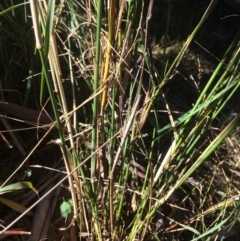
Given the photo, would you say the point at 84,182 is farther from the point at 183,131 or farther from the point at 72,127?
the point at 183,131

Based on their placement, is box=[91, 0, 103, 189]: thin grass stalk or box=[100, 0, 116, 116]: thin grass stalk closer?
box=[91, 0, 103, 189]: thin grass stalk

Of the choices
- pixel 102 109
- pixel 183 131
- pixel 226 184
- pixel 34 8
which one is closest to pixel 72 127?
pixel 102 109

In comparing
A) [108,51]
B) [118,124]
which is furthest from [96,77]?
[118,124]

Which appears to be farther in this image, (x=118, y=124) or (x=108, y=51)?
(x=118, y=124)

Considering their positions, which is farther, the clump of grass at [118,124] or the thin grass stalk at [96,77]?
the clump of grass at [118,124]

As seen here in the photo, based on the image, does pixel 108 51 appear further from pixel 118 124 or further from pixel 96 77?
pixel 118 124

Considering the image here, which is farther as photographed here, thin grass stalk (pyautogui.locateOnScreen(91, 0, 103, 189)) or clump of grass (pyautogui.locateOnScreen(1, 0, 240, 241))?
clump of grass (pyautogui.locateOnScreen(1, 0, 240, 241))

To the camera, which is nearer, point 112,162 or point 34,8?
point 34,8

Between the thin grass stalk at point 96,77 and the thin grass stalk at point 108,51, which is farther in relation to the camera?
the thin grass stalk at point 108,51

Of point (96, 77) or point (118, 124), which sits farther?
point (118, 124)

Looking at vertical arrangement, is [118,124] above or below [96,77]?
below

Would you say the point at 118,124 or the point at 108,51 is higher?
the point at 108,51
